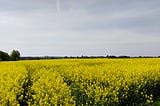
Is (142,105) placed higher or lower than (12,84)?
lower

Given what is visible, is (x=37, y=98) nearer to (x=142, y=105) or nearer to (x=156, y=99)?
(x=142, y=105)

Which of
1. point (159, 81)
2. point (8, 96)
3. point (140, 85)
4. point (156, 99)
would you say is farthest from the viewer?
point (159, 81)

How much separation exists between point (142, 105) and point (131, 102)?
14.8 inches

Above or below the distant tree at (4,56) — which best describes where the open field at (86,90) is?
A: below

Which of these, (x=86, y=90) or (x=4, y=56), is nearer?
(x=86, y=90)

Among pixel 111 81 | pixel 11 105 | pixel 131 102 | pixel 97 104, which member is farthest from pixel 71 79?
pixel 11 105

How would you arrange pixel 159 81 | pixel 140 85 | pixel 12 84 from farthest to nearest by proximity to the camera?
pixel 159 81
pixel 140 85
pixel 12 84

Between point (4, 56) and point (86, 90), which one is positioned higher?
point (4, 56)

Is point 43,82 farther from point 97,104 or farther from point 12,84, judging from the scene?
point 97,104

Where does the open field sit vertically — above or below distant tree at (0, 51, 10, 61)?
below

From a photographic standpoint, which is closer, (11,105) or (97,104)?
(11,105)

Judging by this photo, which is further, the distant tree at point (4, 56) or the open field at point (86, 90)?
the distant tree at point (4, 56)

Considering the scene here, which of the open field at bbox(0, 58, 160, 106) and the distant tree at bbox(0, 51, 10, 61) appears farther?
the distant tree at bbox(0, 51, 10, 61)

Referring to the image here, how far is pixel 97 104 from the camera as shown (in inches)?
392
